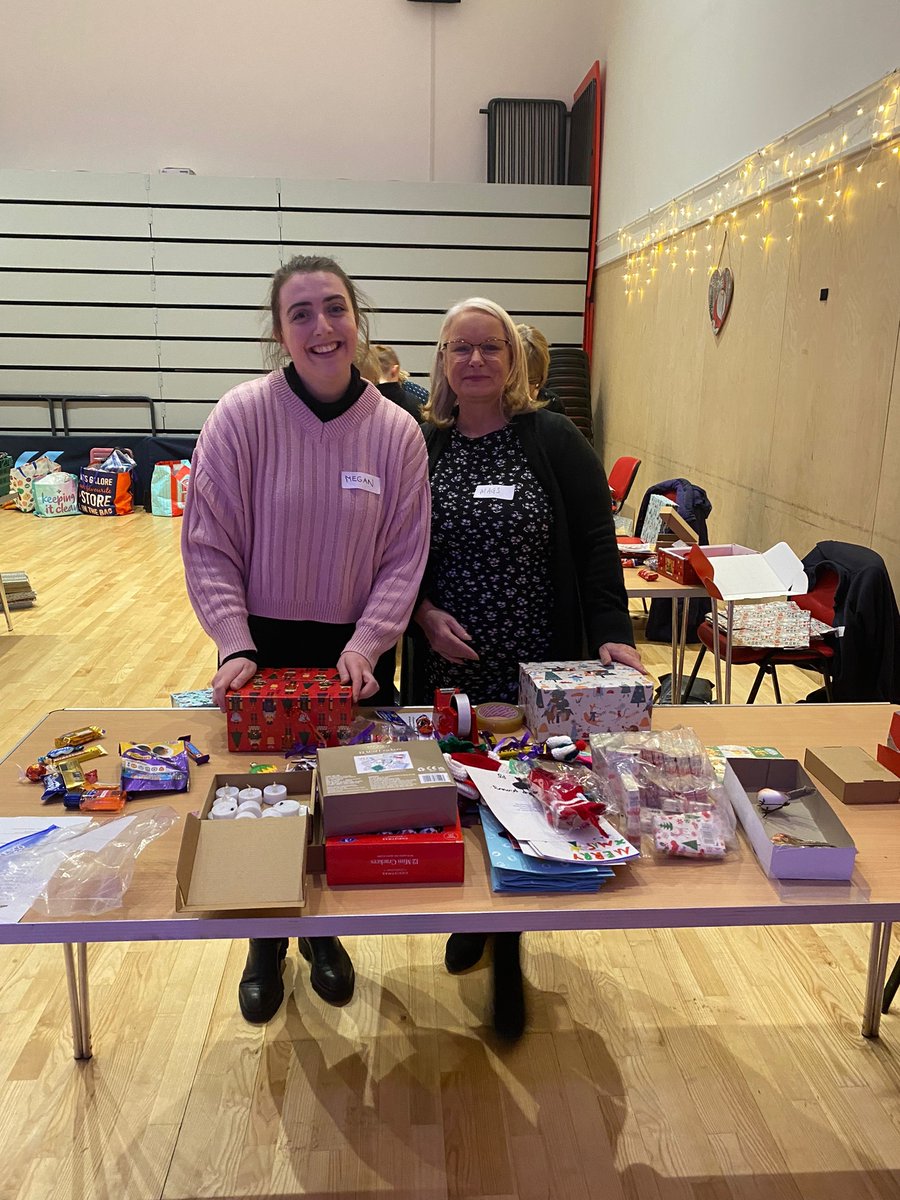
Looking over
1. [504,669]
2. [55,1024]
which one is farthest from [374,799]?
[55,1024]

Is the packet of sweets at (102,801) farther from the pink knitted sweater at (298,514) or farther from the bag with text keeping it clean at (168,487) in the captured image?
the bag with text keeping it clean at (168,487)

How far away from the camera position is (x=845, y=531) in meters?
3.92

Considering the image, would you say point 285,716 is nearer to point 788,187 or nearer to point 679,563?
point 679,563

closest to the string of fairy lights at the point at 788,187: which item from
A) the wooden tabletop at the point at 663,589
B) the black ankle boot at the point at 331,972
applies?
the wooden tabletop at the point at 663,589

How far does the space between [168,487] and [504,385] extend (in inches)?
284

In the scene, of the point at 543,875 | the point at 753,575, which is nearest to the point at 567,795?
the point at 543,875

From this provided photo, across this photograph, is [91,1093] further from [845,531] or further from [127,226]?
[127,226]

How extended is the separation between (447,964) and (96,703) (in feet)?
7.95

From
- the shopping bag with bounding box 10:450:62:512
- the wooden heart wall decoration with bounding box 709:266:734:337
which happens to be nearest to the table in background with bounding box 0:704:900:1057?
the wooden heart wall decoration with bounding box 709:266:734:337

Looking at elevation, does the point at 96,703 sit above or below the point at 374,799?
below

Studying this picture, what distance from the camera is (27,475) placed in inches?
330

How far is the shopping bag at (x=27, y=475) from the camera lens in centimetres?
838

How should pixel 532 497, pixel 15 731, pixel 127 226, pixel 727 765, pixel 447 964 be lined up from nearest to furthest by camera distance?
pixel 727 765 < pixel 532 497 < pixel 447 964 < pixel 15 731 < pixel 127 226

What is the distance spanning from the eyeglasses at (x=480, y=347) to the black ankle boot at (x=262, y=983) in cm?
136
